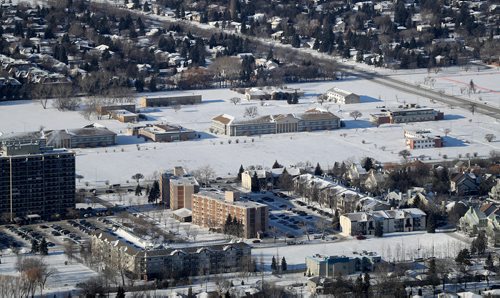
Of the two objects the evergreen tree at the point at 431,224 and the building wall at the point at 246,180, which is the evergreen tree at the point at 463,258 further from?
the building wall at the point at 246,180

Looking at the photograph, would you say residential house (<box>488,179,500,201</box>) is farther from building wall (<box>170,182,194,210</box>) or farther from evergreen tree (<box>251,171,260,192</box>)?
building wall (<box>170,182,194,210</box>)

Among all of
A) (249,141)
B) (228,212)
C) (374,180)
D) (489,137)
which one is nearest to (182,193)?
(228,212)

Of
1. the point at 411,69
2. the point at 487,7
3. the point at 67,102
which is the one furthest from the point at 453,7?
the point at 67,102

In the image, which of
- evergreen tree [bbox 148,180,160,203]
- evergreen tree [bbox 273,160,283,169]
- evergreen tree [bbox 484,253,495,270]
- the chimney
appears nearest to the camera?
evergreen tree [bbox 484,253,495,270]

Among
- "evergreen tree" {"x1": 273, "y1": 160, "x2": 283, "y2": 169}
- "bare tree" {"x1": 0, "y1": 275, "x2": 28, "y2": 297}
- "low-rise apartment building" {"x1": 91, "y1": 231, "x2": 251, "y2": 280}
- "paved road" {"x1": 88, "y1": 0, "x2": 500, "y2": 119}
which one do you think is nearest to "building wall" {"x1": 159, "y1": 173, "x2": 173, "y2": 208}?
"evergreen tree" {"x1": 273, "y1": 160, "x2": 283, "y2": 169}

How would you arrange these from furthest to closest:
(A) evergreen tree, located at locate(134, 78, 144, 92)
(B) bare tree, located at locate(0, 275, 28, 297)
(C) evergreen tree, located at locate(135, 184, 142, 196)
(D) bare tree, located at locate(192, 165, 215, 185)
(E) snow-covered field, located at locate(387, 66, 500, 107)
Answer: (A) evergreen tree, located at locate(134, 78, 144, 92), (E) snow-covered field, located at locate(387, 66, 500, 107), (D) bare tree, located at locate(192, 165, 215, 185), (C) evergreen tree, located at locate(135, 184, 142, 196), (B) bare tree, located at locate(0, 275, 28, 297)

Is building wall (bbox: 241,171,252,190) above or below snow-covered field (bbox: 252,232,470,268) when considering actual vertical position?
above
